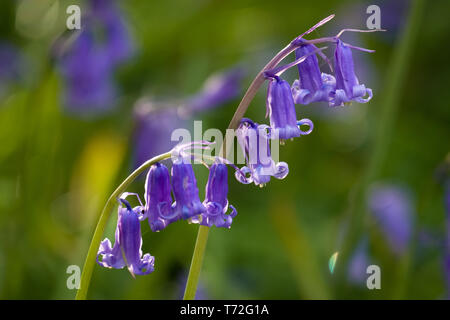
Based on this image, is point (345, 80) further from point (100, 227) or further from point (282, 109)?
point (100, 227)

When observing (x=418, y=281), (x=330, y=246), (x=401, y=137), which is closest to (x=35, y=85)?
(x=330, y=246)

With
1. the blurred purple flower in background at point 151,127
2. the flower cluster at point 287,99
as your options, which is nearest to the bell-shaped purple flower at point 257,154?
the flower cluster at point 287,99

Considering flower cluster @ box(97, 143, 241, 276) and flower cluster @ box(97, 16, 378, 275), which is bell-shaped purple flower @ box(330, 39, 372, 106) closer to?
flower cluster @ box(97, 16, 378, 275)

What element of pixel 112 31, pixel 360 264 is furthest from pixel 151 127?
pixel 360 264

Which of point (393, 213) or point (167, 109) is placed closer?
point (167, 109)

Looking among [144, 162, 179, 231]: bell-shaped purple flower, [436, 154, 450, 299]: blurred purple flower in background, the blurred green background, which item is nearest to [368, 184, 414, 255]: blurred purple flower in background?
the blurred green background

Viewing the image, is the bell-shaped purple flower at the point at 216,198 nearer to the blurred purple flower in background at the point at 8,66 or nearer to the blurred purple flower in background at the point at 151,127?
the blurred purple flower in background at the point at 151,127
